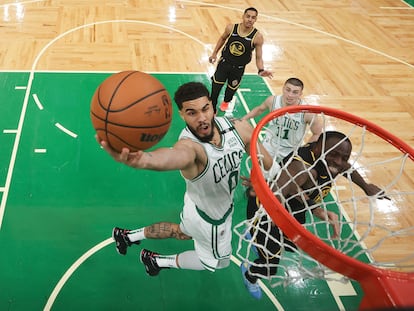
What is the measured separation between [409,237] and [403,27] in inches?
248

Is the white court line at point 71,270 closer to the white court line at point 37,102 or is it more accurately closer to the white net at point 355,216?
the white net at point 355,216

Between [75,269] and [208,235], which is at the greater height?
[208,235]

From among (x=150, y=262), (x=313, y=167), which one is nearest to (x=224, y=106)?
(x=313, y=167)

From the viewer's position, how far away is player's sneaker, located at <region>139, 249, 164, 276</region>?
3.68 metres

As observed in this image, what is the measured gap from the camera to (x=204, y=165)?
2.91m

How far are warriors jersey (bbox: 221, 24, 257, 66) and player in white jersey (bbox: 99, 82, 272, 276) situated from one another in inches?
94.9

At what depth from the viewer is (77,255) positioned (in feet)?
13.0

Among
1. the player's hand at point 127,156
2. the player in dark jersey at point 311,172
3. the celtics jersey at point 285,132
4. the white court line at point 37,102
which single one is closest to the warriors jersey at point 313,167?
the player in dark jersey at point 311,172

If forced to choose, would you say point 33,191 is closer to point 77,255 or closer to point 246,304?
point 77,255

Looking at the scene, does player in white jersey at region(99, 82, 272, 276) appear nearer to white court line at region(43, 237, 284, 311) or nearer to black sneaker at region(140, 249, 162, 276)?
black sneaker at region(140, 249, 162, 276)

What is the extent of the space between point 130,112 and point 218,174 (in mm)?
801

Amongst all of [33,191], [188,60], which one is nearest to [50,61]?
[188,60]

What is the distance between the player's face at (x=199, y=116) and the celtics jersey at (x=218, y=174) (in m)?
0.05

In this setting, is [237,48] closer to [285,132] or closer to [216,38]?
[285,132]
